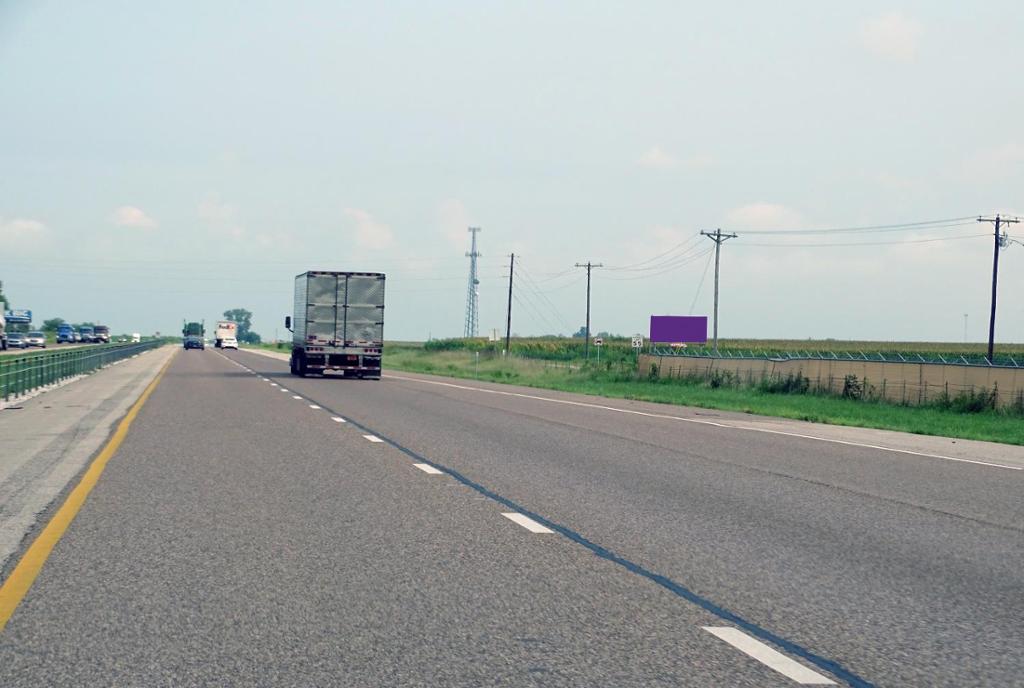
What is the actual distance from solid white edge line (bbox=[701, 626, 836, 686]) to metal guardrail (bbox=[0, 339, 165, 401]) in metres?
23.7

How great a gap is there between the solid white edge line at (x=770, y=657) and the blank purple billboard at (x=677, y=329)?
100556 millimetres

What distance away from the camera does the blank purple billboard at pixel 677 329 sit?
10644cm

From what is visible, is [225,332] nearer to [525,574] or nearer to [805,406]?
[805,406]

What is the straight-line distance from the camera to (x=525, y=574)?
796 cm

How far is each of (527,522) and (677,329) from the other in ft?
320

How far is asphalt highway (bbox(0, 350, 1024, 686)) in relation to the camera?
5793 millimetres

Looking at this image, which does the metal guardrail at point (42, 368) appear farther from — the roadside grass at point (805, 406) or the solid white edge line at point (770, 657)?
the solid white edge line at point (770, 657)

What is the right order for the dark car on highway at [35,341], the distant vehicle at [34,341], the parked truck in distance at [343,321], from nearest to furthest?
1. the parked truck in distance at [343,321]
2. the distant vehicle at [34,341]
3. the dark car on highway at [35,341]

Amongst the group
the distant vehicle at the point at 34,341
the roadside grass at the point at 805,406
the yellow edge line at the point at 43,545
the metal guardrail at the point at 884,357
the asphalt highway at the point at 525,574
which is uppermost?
the metal guardrail at the point at 884,357

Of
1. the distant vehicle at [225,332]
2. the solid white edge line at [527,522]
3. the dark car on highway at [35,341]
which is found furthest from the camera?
the distant vehicle at [225,332]

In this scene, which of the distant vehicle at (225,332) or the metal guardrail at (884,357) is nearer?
the metal guardrail at (884,357)

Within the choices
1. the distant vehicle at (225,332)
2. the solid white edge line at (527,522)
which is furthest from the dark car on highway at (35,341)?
the solid white edge line at (527,522)

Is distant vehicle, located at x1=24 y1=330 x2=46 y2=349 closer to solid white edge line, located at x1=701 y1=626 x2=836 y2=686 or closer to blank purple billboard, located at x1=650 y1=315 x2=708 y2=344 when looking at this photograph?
blank purple billboard, located at x1=650 y1=315 x2=708 y2=344

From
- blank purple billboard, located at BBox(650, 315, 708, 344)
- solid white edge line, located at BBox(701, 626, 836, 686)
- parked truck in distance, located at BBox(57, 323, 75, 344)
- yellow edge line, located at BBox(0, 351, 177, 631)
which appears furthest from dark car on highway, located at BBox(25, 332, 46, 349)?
solid white edge line, located at BBox(701, 626, 836, 686)
